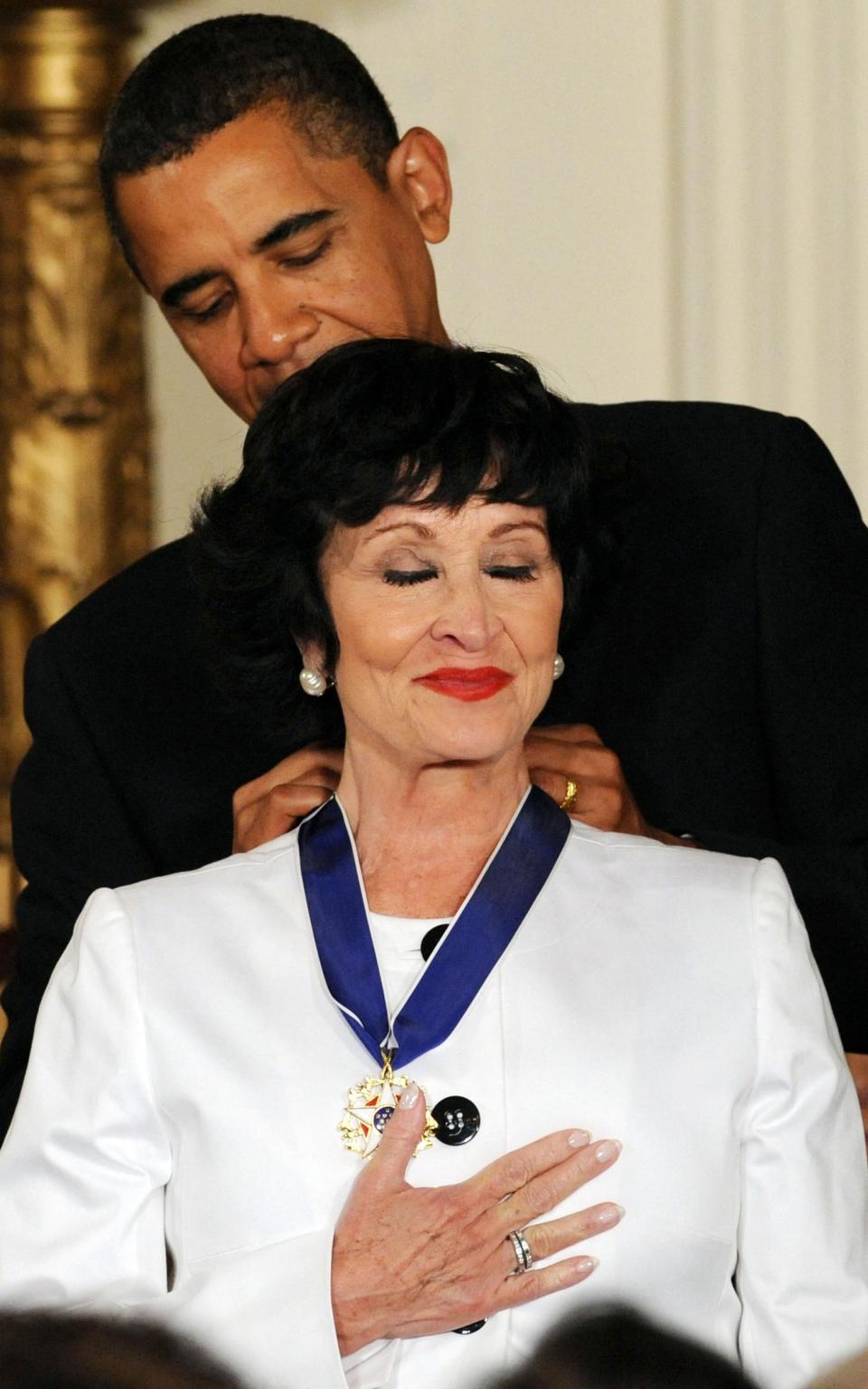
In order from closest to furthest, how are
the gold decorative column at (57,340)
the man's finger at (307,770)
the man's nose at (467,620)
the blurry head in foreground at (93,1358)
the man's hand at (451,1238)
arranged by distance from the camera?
the blurry head in foreground at (93,1358), the man's hand at (451,1238), the man's nose at (467,620), the man's finger at (307,770), the gold decorative column at (57,340)

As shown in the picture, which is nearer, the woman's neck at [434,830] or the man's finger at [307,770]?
the woman's neck at [434,830]

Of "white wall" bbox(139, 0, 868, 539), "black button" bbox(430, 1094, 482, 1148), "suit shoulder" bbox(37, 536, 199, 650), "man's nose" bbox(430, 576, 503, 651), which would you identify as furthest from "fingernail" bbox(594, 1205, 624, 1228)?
"white wall" bbox(139, 0, 868, 539)

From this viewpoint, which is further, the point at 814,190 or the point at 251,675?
the point at 814,190

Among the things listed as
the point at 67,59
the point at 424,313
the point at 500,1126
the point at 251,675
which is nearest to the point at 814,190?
the point at 424,313

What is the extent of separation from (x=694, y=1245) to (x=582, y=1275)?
0.37 feet

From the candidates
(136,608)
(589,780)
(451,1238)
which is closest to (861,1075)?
(589,780)

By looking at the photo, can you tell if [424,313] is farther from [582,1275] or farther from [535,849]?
[582,1275]

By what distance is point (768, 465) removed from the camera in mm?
2988

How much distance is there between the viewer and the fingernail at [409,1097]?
2.23 m

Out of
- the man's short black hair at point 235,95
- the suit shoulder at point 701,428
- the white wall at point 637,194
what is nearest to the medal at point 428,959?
the suit shoulder at point 701,428

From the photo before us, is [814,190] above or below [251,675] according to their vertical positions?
above

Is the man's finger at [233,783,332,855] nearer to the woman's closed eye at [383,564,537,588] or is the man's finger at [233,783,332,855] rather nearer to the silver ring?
the woman's closed eye at [383,564,537,588]

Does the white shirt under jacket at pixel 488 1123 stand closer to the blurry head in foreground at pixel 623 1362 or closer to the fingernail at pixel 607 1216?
the fingernail at pixel 607 1216

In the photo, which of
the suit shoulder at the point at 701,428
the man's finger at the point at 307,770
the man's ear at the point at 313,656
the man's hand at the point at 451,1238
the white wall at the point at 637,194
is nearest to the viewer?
the man's hand at the point at 451,1238
